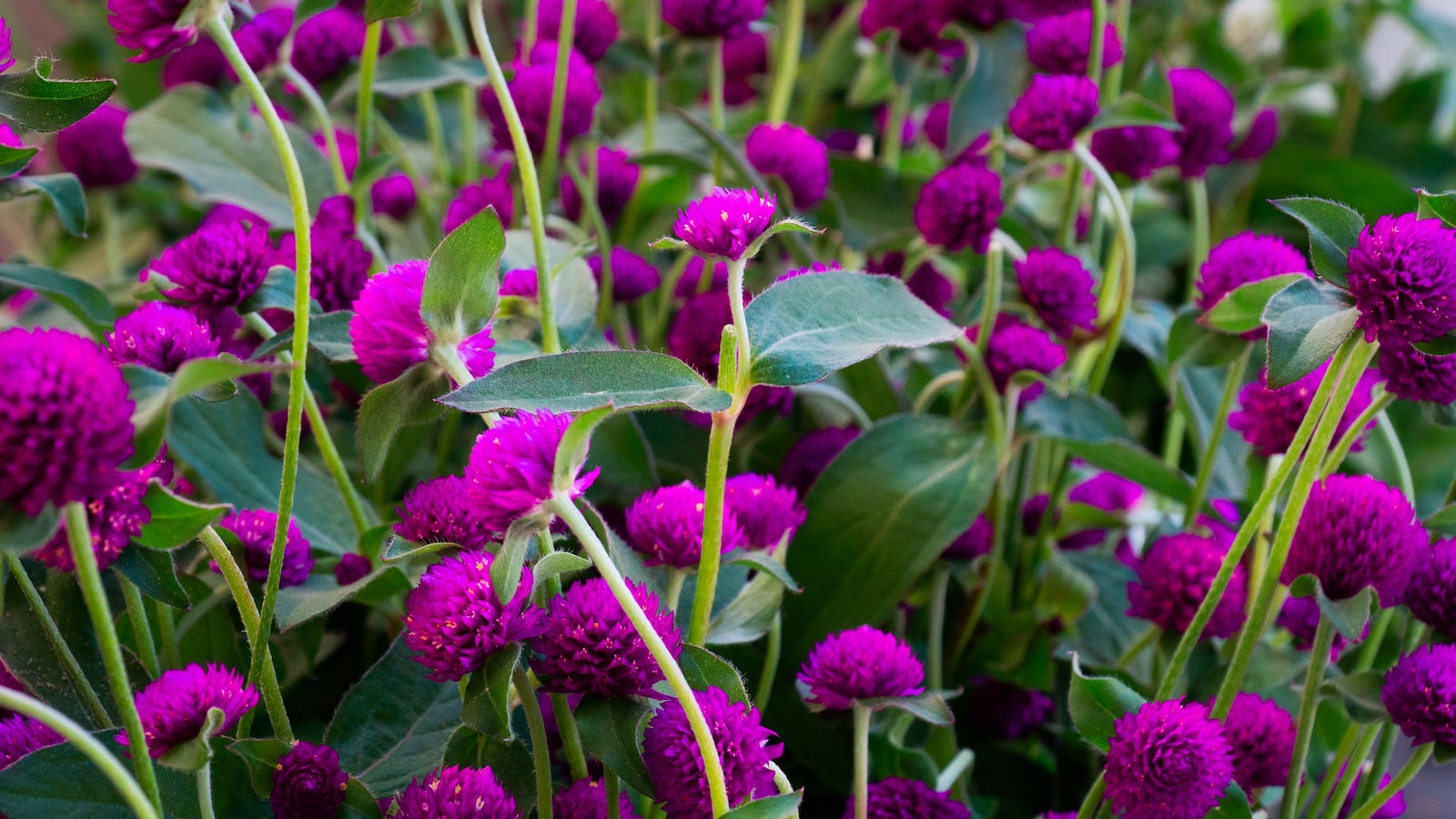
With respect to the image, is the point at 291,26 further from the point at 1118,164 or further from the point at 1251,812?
the point at 1251,812

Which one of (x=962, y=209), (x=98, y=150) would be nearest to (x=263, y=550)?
(x=962, y=209)

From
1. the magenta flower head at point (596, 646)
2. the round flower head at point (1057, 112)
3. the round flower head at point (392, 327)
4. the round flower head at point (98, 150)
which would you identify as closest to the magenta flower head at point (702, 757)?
the magenta flower head at point (596, 646)

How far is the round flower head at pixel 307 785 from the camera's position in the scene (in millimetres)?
336

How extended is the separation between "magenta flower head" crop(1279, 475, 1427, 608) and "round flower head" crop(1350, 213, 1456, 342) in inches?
2.6

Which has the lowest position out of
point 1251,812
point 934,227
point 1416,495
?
point 1416,495

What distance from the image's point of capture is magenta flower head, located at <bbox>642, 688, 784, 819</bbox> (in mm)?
326

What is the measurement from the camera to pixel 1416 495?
0.83 meters

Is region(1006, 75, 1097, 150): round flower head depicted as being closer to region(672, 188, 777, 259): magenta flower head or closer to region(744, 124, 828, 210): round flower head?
region(744, 124, 828, 210): round flower head

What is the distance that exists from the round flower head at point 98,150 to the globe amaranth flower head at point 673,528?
21.6 inches

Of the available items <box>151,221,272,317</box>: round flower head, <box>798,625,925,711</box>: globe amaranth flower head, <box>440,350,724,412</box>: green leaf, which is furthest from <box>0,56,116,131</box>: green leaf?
<box>798,625,925,711</box>: globe amaranth flower head

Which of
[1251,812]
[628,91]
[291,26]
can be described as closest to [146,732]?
[1251,812]

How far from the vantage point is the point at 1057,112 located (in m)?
0.57

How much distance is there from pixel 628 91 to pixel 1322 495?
739 mm

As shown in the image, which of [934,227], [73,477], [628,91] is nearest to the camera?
[73,477]
